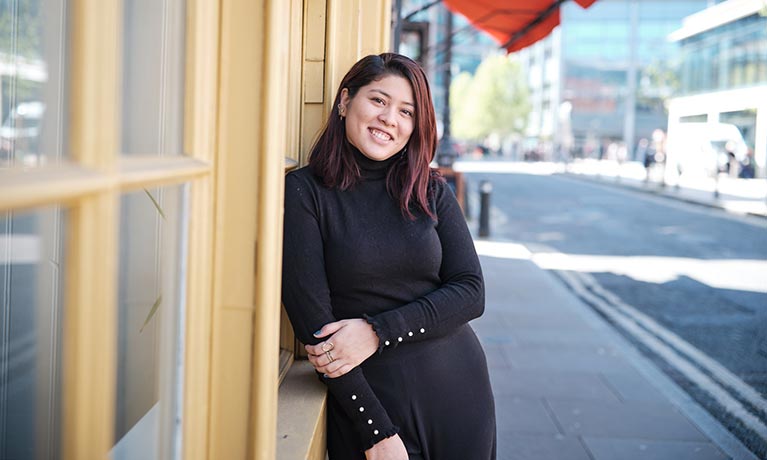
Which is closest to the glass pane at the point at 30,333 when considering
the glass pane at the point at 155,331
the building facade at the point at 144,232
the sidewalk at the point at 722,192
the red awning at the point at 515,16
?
the building facade at the point at 144,232

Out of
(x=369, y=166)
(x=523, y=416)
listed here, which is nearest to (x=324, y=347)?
(x=369, y=166)

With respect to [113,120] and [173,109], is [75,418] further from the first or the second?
[173,109]

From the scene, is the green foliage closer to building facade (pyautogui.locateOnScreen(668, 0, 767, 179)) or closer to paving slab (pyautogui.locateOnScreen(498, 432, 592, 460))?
building facade (pyautogui.locateOnScreen(668, 0, 767, 179))

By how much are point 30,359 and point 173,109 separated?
472 millimetres

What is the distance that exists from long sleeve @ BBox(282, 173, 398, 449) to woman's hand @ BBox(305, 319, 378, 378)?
0.07ft

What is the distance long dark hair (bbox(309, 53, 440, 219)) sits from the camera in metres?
2.07

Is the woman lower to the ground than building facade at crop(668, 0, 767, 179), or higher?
lower

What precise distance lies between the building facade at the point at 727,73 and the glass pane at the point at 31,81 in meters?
37.1

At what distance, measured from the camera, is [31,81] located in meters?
1.08

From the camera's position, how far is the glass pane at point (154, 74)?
3.42 feet

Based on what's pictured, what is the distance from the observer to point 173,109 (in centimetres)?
114

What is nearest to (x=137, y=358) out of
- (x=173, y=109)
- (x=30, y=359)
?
(x=30, y=359)

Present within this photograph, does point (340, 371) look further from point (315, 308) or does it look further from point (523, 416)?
point (523, 416)

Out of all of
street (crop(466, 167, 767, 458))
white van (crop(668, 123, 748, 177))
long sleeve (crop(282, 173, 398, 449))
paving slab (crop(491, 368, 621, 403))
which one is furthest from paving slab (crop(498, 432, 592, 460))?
white van (crop(668, 123, 748, 177))
